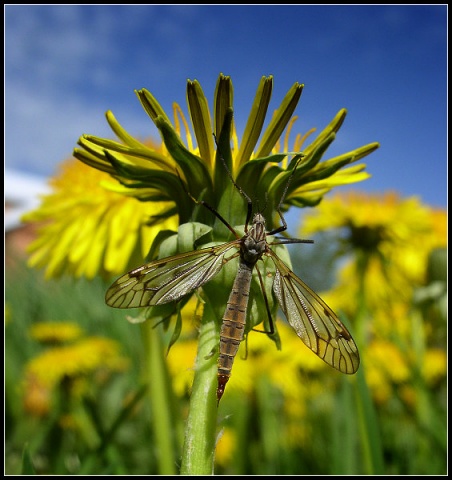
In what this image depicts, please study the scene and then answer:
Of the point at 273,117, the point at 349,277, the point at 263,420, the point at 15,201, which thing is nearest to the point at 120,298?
the point at 273,117

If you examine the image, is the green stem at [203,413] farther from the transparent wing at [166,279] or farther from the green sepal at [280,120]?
the green sepal at [280,120]

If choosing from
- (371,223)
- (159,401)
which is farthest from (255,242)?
(371,223)

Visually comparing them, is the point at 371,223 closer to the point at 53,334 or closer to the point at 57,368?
the point at 57,368

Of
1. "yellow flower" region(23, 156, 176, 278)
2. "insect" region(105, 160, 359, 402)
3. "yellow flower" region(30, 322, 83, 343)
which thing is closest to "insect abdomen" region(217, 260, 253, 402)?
"insect" region(105, 160, 359, 402)

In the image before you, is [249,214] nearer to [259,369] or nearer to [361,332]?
[361,332]

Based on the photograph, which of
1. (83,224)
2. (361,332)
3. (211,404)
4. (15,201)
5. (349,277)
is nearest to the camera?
(211,404)

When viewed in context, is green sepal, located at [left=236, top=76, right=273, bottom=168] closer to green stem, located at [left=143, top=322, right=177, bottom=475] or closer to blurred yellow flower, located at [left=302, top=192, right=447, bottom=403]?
green stem, located at [left=143, top=322, right=177, bottom=475]

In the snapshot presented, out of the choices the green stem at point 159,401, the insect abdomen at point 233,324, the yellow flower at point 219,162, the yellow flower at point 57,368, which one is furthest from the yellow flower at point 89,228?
the yellow flower at point 57,368
